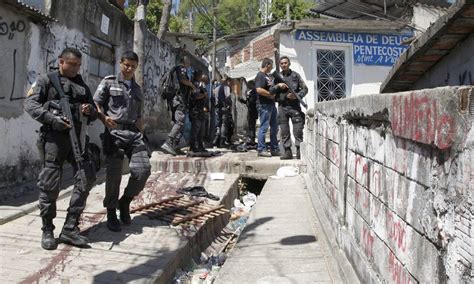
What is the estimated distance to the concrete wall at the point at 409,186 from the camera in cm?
137

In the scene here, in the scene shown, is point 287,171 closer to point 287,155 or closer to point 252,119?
point 287,155

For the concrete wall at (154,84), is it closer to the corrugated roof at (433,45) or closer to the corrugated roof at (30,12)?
the corrugated roof at (30,12)

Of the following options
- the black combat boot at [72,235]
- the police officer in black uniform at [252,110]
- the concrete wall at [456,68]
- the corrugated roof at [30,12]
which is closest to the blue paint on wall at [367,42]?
the police officer in black uniform at [252,110]

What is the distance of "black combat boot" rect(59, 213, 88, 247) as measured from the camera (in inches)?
150

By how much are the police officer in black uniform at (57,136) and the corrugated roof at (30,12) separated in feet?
6.92

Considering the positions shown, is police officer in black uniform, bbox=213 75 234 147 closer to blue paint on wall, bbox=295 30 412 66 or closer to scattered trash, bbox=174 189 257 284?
blue paint on wall, bbox=295 30 412 66

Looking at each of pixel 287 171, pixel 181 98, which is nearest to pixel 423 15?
pixel 287 171

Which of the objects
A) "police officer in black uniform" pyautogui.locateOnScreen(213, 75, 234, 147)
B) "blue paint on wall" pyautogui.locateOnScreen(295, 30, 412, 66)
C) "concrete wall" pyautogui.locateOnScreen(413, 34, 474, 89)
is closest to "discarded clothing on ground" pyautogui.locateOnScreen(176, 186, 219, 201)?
"concrete wall" pyautogui.locateOnScreen(413, 34, 474, 89)

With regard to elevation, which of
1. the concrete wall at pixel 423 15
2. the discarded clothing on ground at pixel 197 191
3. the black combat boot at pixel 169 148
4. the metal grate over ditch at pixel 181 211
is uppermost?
the concrete wall at pixel 423 15

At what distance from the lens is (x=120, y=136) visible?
4309mm

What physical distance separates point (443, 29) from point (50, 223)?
158 inches

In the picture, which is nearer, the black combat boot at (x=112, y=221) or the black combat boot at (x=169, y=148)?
the black combat boot at (x=112, y=221)

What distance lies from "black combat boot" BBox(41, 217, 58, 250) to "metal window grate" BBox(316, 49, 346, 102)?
836 cm

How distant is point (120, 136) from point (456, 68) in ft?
11.9
